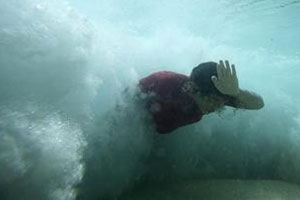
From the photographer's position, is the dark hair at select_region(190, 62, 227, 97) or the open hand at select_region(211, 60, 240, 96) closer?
the open hand at select_region(211, 60, 240, 96)

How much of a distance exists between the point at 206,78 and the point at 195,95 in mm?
321

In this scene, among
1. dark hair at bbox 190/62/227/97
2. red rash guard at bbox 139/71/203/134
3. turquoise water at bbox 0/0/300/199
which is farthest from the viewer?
red rash guard at bbox 139/71/203/134

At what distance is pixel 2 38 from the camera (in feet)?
17.1

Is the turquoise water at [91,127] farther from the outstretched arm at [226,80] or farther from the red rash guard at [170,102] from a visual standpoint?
the outstretched arm at [226,80]

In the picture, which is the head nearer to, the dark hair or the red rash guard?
the dark hair

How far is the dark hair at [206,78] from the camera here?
5184 millimetres

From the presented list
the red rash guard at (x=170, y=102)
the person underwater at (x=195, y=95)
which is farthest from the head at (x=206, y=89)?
the red rash guard at (x=170, y=102)

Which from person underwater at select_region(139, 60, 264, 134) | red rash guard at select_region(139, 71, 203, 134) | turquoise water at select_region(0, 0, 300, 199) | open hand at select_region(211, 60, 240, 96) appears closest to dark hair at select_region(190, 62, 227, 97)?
person underwater at select_region(139, 60, 264, 134)

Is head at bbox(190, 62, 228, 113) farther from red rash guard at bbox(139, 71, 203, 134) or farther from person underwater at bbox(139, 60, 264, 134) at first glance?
red rash guard at bbox(139, 71, 203, 134)

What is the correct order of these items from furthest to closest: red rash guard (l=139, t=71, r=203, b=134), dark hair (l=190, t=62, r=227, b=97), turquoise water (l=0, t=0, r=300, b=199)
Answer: red rash guard (l=139, t=71, r=203, b=134) → dark hair (l=190, t=62, r=227, b=97) → turquoise water (l=0, t=0, r=300, b=199)

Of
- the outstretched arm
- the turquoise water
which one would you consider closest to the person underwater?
the outstretched arm

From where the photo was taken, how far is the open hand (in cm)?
502

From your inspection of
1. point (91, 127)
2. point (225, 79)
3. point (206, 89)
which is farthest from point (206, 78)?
point (91, 127)

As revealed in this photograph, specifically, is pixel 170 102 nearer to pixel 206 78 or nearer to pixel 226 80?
pixel 206 78
